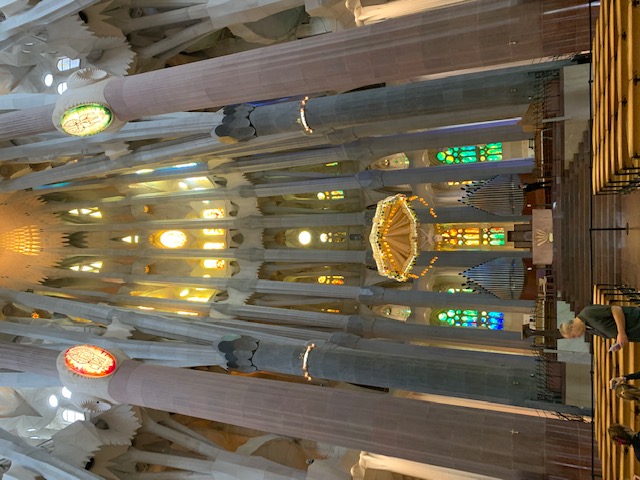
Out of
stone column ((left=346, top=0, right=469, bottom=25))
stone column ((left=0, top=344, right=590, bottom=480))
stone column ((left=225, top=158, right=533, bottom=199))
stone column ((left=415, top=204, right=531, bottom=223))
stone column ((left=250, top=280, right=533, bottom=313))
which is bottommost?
stone column ((left=0, top=344, right=590, bottom=480))

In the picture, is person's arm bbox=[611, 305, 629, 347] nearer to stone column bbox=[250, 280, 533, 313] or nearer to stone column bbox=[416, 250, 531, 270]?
stone column bbox=[250, 280, 533, 313]

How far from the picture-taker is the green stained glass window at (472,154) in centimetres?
1808

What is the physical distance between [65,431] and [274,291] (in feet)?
19.9

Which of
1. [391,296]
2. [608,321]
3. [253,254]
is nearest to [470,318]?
[391,296]

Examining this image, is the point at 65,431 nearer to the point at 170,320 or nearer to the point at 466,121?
the point at 170,320

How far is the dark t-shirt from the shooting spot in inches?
212

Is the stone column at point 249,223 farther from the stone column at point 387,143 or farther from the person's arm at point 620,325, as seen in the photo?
the person's arm at point 620,325

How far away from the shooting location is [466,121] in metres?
11.1

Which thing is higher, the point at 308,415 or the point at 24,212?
the point at 24,212

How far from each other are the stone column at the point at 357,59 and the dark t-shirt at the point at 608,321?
10.7 feet

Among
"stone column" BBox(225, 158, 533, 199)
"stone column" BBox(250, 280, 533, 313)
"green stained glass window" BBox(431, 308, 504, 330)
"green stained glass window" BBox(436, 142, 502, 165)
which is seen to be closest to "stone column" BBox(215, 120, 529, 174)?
"stone column" BBox(225, 158, 533, 199)

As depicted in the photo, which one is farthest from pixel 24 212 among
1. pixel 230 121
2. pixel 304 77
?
pixel 304 77

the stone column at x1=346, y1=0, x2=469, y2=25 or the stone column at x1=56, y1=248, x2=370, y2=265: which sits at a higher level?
the stone column at x1=346, y1=0, x2=469, y2=25

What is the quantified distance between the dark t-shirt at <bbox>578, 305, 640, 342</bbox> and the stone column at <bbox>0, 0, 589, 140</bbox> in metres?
3.26
